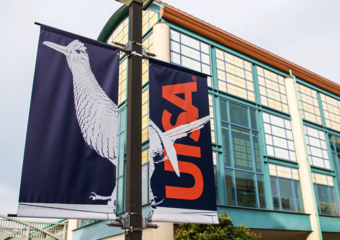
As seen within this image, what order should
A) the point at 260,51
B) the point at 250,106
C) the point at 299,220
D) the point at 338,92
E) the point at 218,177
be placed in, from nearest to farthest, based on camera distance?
the point at 218,177, the point at 299,220, the point at 250,106, the point at 260,51, the point at 338,92

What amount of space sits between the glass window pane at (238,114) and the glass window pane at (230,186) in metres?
3.46

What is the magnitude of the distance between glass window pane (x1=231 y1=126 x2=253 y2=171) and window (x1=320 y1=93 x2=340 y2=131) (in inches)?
399

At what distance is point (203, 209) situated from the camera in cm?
773

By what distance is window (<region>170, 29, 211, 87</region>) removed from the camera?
19922mm

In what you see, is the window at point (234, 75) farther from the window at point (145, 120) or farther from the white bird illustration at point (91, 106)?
the white bird illustration at point (91, 106)

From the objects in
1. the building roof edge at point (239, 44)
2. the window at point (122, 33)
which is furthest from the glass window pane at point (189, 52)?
the window at point (122, 33)

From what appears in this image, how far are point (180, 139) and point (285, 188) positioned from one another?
15.7m

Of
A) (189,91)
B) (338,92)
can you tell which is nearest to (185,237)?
(189,91)

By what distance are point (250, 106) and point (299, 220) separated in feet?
25.1

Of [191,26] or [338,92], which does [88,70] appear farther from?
[338,92]

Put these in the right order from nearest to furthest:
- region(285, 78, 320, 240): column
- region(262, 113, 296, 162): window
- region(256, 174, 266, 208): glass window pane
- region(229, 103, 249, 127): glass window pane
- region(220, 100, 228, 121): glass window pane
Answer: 1. region(256, 174, 266, 208): glass window pane
2. region(220, 100, 228, 121): glass window pane
3. region(229, 103, 249, 127): glass window pane
4. region(285, 78, 320, 240): column
5. region(262, 113, 296, 162): window

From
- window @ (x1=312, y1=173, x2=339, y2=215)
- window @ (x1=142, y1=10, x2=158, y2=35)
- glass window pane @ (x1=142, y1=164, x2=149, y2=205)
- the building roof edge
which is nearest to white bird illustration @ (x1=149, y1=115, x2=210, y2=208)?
glass window pane @ (x1=142, y1=164, x2=149, y2=205)

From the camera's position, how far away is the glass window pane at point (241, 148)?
1989 cm

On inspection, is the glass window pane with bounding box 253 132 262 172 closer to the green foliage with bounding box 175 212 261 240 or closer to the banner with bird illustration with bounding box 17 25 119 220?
the green foliage with bounding box 175 212 261 240
